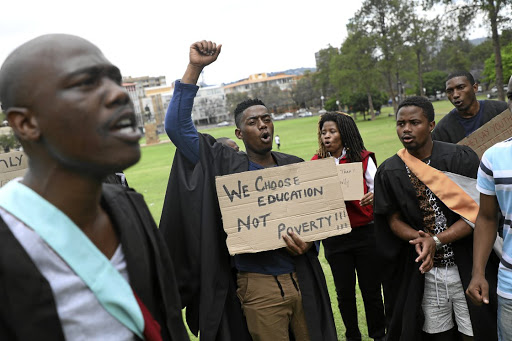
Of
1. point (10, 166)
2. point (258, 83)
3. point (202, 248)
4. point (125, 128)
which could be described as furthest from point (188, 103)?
point (258, 83)

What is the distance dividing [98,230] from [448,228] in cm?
262

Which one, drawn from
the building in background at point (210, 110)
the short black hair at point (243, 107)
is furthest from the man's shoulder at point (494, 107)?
the building in background at point (210, 110)

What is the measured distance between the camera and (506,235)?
2.60 m

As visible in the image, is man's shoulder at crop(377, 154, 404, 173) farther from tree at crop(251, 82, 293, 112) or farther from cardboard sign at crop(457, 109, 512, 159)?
tree at crop(251, 82, 293, 112)

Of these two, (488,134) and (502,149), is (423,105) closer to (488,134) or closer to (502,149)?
(502,149)

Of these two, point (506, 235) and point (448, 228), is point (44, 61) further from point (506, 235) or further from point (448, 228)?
point (448, 228)

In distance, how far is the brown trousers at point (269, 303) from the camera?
2992mm

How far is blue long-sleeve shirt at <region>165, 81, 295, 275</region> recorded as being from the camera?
295 centimetres

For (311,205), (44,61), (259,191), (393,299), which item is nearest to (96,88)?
(44,61)

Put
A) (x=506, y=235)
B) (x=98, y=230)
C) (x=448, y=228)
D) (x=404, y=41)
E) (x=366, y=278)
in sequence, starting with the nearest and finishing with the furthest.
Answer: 1. (x=98, y=230)
2. (x=506, y=235)
3. (x=448, y=228)
4. (x=366, y=278)
5. (x=404, y=41)

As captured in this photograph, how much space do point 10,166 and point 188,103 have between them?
1871 millimetres

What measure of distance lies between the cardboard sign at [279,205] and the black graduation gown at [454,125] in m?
2.37

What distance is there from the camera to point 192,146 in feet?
10.1

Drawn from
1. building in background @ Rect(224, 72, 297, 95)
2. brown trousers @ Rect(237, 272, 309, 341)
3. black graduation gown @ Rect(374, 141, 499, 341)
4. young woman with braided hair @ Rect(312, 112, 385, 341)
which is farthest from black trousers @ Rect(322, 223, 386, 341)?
building in background @ Rect(224, 72, 297, 95)
